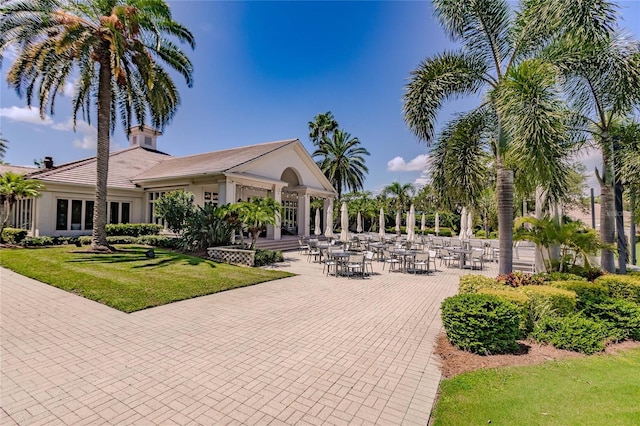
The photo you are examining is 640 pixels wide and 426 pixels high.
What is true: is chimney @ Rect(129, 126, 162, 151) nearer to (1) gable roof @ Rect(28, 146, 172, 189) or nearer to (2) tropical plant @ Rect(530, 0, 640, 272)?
(1) gable roof @ Rect(28, 146, 172, 189)

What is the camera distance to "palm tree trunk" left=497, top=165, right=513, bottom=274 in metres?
9.35

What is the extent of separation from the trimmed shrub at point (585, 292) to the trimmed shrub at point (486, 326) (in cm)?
292

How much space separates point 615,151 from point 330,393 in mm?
13140

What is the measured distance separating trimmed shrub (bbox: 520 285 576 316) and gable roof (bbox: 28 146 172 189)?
80.3ft

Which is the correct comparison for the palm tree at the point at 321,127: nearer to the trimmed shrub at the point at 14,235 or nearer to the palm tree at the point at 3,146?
the trimmed shrub at the point at 14,235

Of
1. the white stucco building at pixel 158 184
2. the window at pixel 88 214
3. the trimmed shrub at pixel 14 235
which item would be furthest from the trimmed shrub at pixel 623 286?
the window at pixel 88 214

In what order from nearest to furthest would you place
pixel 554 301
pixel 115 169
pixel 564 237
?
pixel 554 301 → pixel 564 237 → pixel 115 169

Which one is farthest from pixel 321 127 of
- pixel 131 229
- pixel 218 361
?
pixel 218 361

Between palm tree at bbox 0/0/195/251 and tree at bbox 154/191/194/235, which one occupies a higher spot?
palm tree at bbox 0/0/195/251

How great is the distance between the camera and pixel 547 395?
421 centimetres

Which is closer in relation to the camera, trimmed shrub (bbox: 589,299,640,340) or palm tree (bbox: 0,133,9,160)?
trimmed shrub (bbox: 589,299,640,340)

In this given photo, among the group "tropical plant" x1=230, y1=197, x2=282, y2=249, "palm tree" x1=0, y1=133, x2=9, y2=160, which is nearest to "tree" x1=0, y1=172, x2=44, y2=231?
"tropical plant" x1=230, y1=197, x2=282, y2=249

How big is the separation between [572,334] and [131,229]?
2336 centimetres

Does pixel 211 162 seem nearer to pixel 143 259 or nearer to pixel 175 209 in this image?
pixel 175 209
